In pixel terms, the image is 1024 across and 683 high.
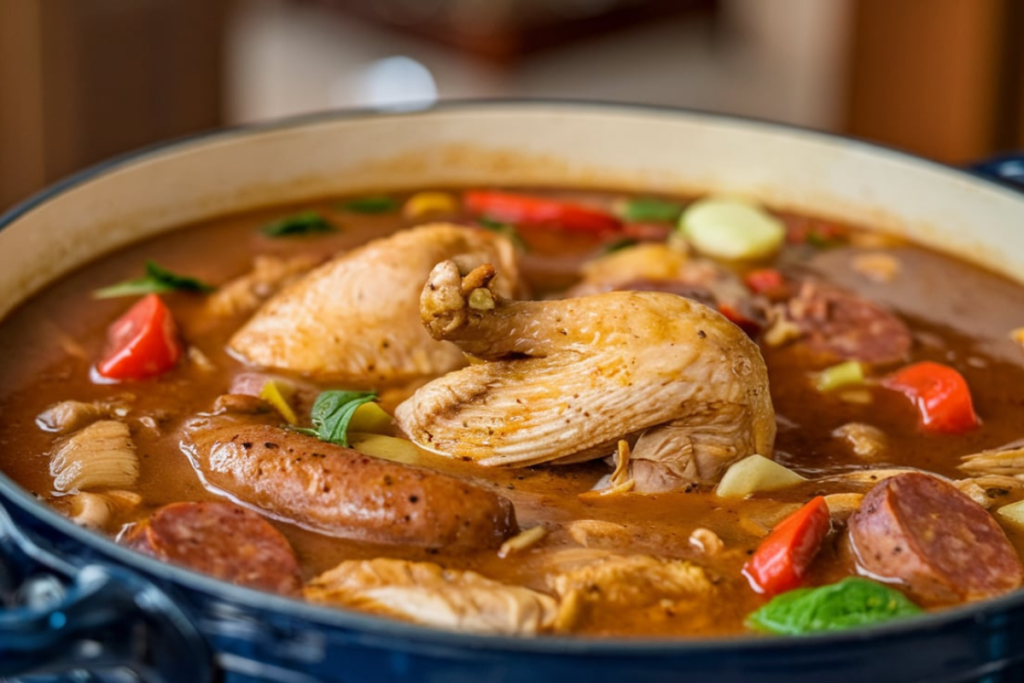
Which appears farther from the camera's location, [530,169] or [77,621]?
[530,169]

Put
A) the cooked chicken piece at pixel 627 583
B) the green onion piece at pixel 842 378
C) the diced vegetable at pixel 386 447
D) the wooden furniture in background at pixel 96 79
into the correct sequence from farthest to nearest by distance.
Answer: the wooden furniture in background at pixel 96 79, the green onion piece at pixel 842 378, the diced vegetable at pixel 386 447, the cooked chicken piece at pixel 627 583

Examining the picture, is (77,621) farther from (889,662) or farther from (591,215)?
(591,215)

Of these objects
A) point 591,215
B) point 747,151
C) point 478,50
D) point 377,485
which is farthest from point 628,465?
point 478,50

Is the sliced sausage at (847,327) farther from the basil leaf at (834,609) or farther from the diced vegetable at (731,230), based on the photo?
the basil leaf at (834,609)

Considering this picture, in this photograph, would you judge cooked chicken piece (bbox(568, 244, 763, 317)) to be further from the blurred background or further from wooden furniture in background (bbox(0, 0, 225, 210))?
→ wooden furniture in background (bbox(0, 0, 225, 210))

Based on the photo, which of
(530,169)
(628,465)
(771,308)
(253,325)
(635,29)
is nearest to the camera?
(628,465)

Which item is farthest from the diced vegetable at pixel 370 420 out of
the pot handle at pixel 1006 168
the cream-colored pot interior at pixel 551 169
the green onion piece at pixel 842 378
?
the pot handle at pixel 1006 168
